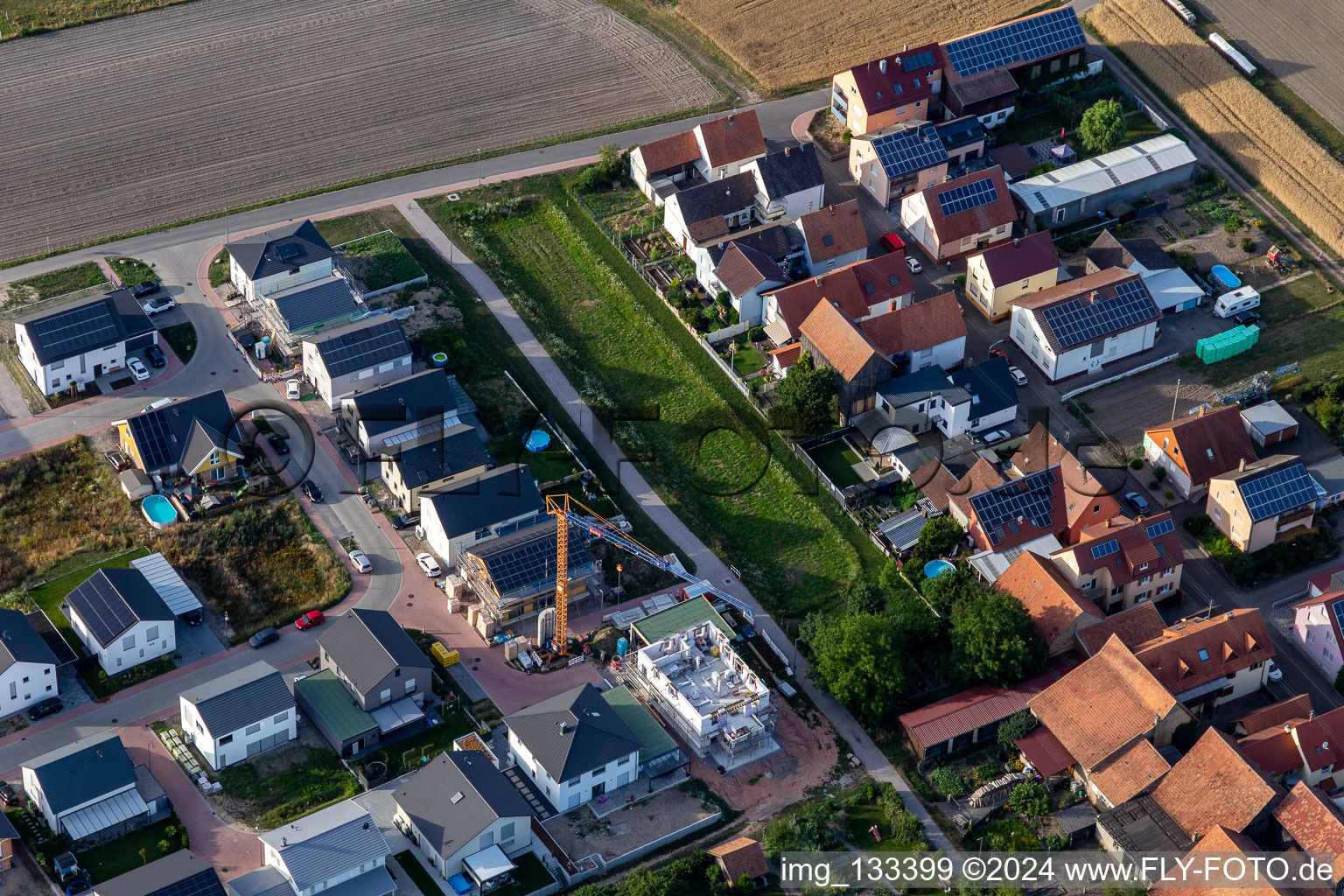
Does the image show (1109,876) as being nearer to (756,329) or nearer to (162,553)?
(756,329)

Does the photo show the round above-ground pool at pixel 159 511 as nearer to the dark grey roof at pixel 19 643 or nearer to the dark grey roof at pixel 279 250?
the dark grey roof at pixel 19 643

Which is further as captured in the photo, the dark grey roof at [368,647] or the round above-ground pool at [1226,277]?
the round above-ground pool at [1226,277]

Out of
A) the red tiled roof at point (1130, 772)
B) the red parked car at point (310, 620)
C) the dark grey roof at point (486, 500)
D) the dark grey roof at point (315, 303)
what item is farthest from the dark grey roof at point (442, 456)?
the red tiled roof at point (1130, 772)

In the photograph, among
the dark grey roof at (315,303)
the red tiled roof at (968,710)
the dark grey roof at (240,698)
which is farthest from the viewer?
the dark grey roof at (315,303)

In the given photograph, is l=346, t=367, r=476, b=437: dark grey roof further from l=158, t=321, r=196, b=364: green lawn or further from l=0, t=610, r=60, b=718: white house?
l=0, t=610, r=60, b=718: white house

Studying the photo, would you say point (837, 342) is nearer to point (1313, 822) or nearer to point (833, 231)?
point (833, 231)

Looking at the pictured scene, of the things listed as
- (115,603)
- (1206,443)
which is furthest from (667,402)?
(115,603)

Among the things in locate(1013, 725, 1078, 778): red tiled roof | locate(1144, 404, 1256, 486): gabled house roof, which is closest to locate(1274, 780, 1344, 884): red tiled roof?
locate(1013, 725, 1078, 778): red tiled roof
